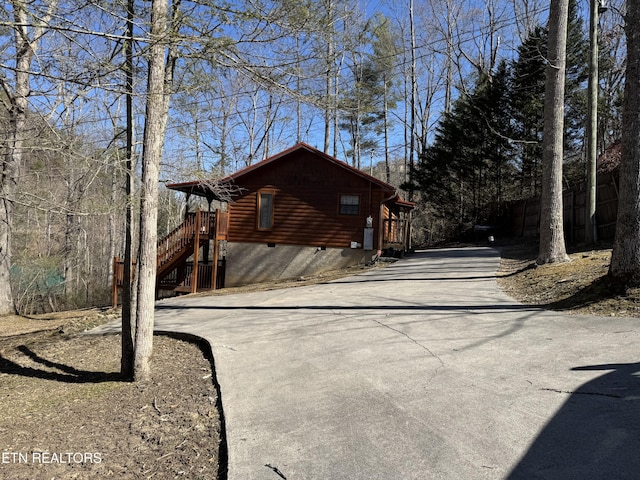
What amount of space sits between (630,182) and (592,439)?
493 cm

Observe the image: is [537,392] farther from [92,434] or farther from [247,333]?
[247,333]

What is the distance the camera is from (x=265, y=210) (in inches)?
695

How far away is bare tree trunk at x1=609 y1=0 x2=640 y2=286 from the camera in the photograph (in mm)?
6062

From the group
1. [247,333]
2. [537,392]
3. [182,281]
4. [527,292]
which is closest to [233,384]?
[247,333]

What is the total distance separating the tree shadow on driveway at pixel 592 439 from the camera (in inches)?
93.7

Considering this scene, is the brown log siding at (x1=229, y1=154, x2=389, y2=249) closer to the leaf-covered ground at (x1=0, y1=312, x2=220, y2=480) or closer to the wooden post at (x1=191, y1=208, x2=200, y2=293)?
the wooden post at (x1=191, y1=208, x2=200, y2=293)

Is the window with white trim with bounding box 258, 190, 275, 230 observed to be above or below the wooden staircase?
above

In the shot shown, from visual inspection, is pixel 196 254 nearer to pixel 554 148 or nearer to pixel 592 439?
pixel 554 148

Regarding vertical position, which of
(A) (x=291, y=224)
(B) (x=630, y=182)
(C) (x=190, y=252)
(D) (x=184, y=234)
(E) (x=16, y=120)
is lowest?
(C) (x=190, y=252)

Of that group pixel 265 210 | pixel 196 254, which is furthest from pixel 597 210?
pixel 196 254

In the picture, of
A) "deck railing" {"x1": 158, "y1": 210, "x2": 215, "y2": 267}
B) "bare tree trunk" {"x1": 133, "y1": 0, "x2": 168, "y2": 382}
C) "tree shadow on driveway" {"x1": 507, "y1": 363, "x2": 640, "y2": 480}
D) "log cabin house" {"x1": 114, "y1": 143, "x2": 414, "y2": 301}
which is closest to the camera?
"tree shadow on driveway" {"x1": 507, "y1": 363, "x2": 640, "y2": 480}

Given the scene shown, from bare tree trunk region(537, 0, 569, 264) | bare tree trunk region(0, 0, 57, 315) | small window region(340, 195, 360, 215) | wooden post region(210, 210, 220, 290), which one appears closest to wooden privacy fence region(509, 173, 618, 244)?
bare tree trunk region(537, 0, 569, 264)

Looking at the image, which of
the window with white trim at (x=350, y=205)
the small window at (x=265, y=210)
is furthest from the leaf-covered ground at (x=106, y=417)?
the window with white trim at (x=350, y=205)

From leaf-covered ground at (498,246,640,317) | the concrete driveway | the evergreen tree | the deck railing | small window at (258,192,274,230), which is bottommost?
the concrete driveway
